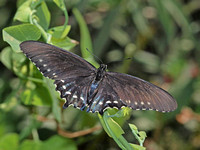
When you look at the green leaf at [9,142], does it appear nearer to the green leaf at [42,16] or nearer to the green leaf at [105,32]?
the green leaf at [42,16]

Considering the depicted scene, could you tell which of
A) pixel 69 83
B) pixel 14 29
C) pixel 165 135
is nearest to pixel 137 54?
pixel 165 135

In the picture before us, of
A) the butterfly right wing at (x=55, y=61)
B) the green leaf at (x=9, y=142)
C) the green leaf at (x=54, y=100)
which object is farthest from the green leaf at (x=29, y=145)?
the butterfly right wing at (x=55, y=61)

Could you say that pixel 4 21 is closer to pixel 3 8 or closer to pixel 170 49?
pixel 3 8

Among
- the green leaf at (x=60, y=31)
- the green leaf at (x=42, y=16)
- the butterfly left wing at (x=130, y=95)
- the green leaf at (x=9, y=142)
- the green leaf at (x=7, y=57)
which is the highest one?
the green leaf at (x=42, y=16)

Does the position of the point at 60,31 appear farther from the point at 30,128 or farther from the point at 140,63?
the point at 140,63

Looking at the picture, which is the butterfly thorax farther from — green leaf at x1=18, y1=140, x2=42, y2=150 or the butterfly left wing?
green leaf at x1=18, y1=140, x2=42, y2=150

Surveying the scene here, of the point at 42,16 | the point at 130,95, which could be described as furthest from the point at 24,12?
the point at 130,95
